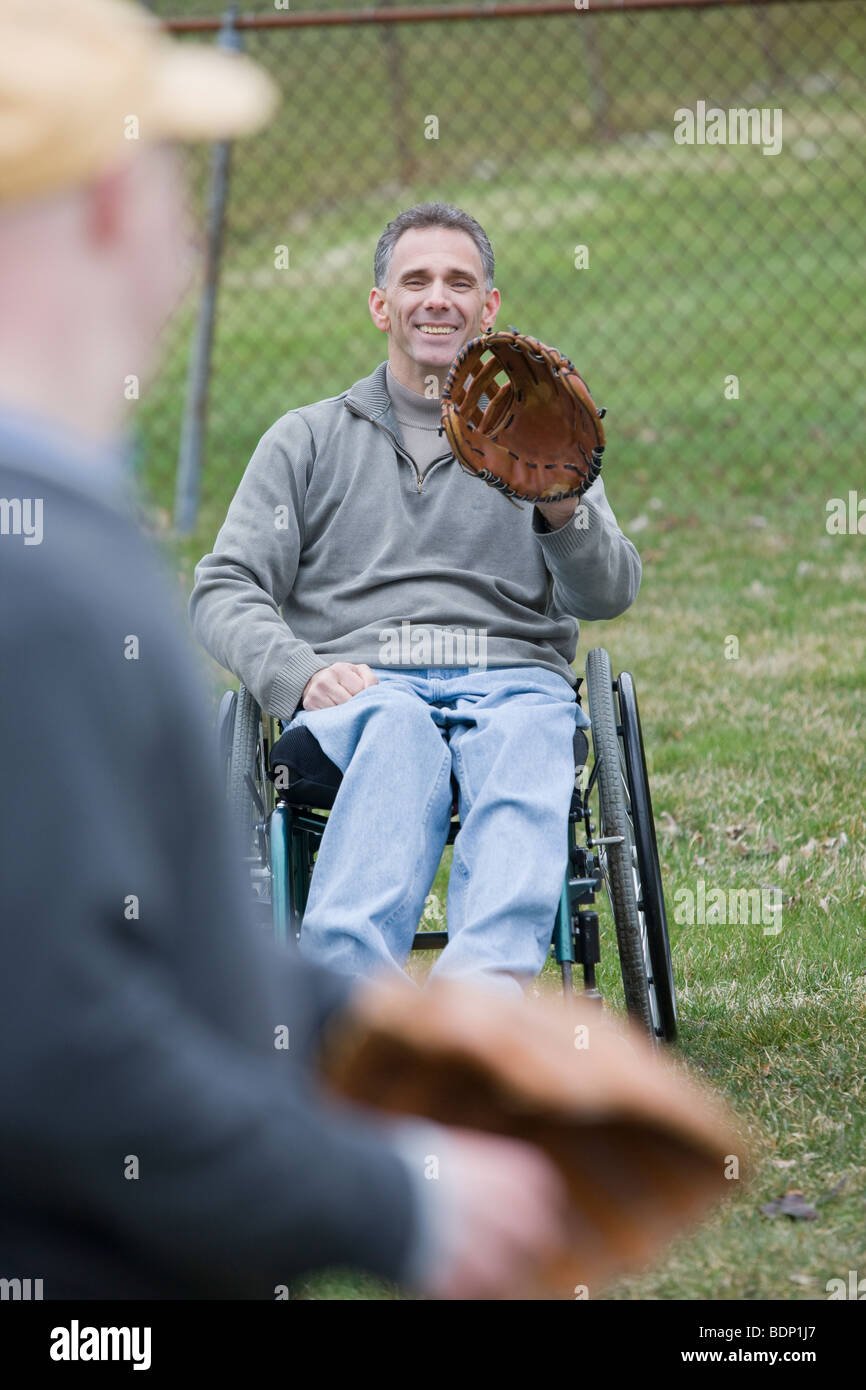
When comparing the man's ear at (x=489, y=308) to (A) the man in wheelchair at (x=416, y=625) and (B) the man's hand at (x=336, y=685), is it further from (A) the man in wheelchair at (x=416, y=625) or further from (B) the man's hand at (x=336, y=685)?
(B) the man's hand at (x=336, y=685)

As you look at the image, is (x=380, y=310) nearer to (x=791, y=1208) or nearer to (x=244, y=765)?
(x=244, y=765)

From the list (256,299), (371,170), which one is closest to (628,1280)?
(256,299)

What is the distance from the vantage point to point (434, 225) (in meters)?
3.14

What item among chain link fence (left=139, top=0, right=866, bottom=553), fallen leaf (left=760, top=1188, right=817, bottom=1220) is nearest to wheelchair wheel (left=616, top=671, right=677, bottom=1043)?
fallen leaf (left=760, top=1188, right=817, bottom=1220)

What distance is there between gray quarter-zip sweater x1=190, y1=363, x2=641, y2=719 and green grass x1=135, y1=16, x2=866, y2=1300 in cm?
88

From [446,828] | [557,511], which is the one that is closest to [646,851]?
[446,828]

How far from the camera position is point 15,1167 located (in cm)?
88

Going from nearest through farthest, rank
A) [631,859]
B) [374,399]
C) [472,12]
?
[631,859] < [374,399] < [472,12]

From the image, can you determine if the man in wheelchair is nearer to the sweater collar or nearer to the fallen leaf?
the sweater collar

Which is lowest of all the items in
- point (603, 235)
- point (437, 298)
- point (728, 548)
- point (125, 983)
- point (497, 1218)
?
point (497, 1218)

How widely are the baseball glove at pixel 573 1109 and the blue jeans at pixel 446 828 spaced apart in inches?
51.9

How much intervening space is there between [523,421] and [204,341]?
462 centimetres

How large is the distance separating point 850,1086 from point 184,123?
2397mm

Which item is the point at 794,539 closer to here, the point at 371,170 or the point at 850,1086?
the point at 850,1086
